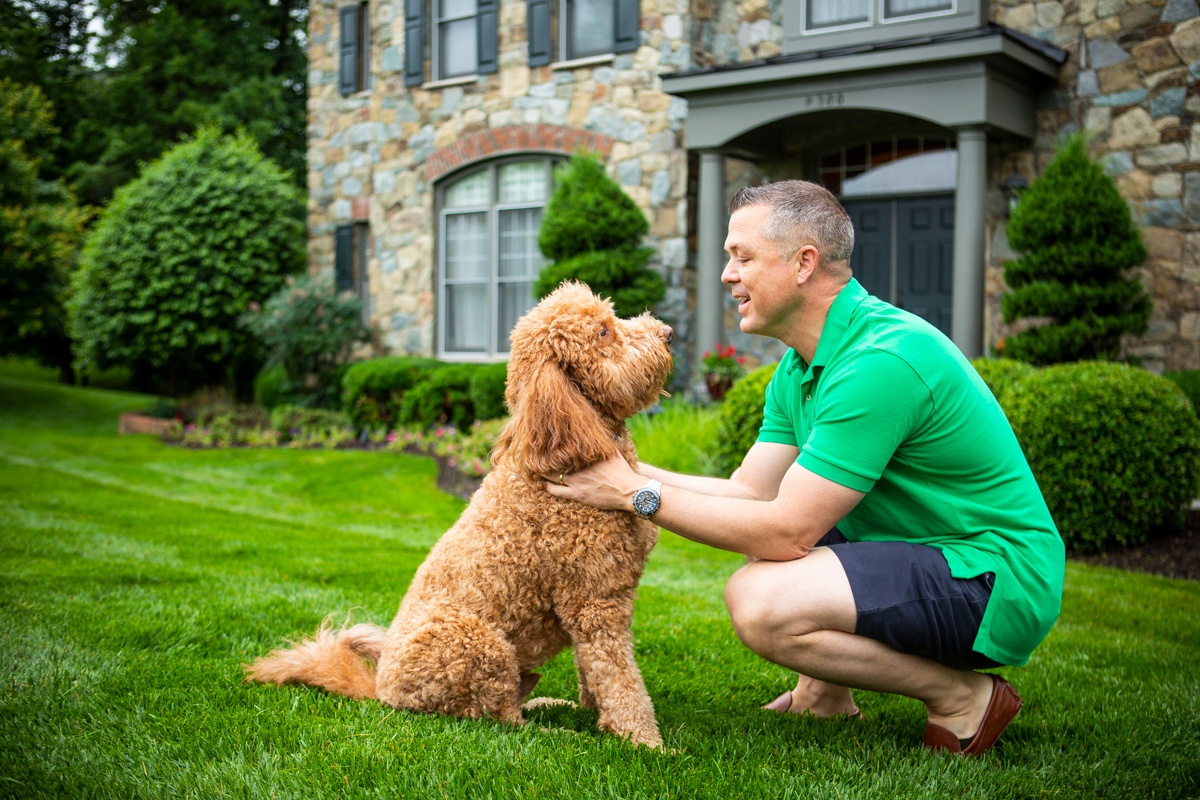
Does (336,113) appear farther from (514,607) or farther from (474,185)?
(514,607)

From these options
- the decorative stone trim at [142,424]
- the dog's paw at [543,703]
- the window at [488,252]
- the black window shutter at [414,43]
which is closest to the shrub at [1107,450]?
the dog's paw at [543,703]

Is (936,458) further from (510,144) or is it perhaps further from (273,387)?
(273,387)

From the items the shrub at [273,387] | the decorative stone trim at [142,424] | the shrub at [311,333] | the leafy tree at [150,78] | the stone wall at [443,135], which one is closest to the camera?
the stone wall at [443,135]

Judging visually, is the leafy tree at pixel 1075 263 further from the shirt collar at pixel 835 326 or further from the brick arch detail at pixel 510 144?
the shirt collar at pixel 835 326

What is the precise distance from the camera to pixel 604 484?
2734 millimetres

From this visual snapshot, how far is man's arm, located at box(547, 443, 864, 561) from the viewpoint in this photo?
2.62 metres

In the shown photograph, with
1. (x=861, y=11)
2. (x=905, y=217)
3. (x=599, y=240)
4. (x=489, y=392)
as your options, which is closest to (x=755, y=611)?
(x=599, y=240)

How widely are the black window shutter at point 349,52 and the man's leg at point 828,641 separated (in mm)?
12883

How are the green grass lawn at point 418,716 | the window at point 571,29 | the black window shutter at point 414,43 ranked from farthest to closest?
1. the black window shutter at point 414,43
2. the window at point 571,29
3. the green grass lawn at point 418,716

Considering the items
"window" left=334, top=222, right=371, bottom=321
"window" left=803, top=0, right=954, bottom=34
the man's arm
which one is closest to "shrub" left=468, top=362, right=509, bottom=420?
"window" left=334, top=222, right=371, bottom=321

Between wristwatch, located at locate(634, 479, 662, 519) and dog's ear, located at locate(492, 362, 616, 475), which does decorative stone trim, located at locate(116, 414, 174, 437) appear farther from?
wristwatch, located at locate(634, 479, 662, 519)

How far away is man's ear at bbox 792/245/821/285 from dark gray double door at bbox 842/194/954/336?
26.0 ft

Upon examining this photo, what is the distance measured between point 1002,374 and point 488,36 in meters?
8.60

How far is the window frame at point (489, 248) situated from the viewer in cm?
1237
